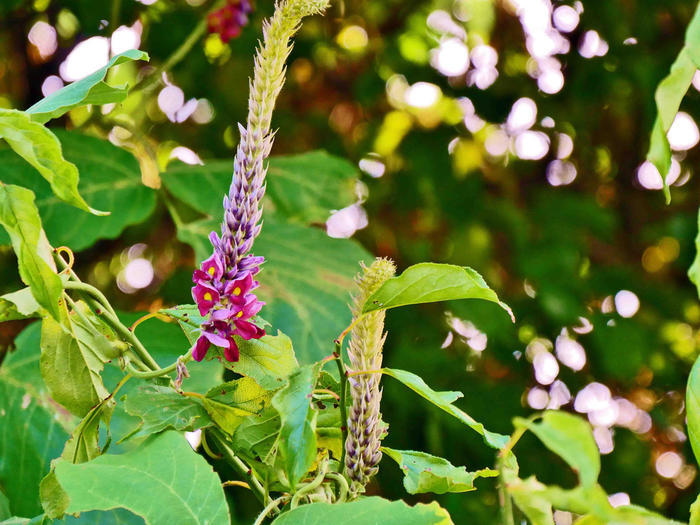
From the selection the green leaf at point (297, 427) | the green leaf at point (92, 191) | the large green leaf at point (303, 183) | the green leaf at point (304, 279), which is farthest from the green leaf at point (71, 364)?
the large green leaf at point (303, 183)

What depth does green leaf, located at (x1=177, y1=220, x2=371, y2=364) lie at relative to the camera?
767 millimetres

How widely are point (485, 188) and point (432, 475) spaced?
1376mm

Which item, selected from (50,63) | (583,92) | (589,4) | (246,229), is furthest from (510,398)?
(246,229)

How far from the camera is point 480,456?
4.52 ft

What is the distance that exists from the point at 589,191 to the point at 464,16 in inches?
20.4

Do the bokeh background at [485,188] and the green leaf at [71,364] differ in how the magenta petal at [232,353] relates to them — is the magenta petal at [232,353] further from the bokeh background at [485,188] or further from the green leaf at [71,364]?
the bokeh background at [485,188]

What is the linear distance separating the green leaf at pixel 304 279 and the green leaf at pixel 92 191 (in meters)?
0.08

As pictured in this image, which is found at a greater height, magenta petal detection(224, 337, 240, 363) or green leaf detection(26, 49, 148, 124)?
green leaf detection(26, 49, 148, 124)

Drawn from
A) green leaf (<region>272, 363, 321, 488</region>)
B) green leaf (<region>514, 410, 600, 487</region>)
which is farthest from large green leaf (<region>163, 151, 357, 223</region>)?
green leaf (<region>514, 410, 600, 487</region>)

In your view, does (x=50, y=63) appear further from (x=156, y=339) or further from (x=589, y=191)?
(x=589, y=191)

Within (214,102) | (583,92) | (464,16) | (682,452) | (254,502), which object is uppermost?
(464,16)

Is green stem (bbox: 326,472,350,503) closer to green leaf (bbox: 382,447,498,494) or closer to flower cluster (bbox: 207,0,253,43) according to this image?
green leaf (bbox: 382,447,498,494)

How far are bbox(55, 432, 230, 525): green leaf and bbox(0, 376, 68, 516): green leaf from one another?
278 mm

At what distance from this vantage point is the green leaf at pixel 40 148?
36 centimetres
